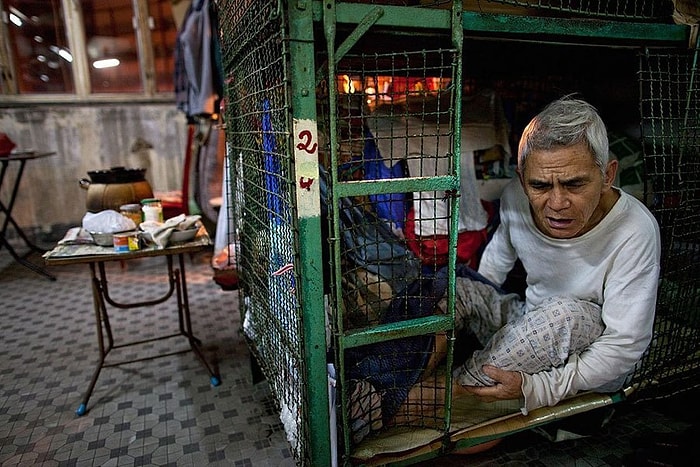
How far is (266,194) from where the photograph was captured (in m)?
2.30

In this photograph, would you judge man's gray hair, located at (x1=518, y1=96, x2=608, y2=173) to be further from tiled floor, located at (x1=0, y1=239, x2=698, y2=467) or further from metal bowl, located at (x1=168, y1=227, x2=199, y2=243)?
metal bowl, located at (x1=168, y1=227, x2=199, y2=243)

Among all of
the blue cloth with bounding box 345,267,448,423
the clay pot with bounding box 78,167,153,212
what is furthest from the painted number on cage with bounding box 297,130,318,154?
the clay pot with bounding box 78,167,153,212

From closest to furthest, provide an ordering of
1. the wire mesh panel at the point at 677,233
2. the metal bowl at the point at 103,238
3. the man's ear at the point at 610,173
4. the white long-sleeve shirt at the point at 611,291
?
1. the white long-sleeve shirt at the point at 611,291
2. the man's ear at the point at 610,173
3. the wire mesh panel at the point at 677,233
4. the metal bowl at the point at 103,238

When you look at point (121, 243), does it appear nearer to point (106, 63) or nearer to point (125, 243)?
point (125, 243)

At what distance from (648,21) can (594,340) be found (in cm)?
163

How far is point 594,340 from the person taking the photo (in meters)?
2.15

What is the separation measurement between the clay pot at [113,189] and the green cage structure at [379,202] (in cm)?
108

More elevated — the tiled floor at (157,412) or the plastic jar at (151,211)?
the plastic jar at (151,211)

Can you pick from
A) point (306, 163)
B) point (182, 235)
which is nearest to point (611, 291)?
point (306, 163)

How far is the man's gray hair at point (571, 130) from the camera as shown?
2045 millimetres

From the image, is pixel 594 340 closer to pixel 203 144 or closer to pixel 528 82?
pixel 528 82

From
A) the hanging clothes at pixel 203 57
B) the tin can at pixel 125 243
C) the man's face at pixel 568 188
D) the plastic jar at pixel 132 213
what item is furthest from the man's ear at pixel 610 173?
the hanging clothes at pixel 203 57

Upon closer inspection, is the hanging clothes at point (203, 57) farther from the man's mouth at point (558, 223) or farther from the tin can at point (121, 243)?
the man's mouth at point (558, 223)

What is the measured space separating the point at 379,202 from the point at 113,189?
2.69 metres
